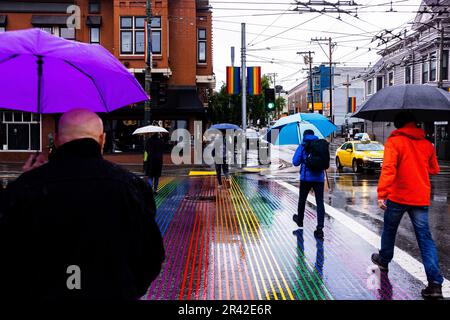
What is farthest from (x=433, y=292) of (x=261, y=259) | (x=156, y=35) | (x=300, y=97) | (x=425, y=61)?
(x=300, y=97)

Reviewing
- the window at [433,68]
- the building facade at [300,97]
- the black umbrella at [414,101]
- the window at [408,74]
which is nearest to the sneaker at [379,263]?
the black umbrella at [414,101]

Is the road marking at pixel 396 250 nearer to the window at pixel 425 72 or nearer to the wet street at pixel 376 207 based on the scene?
the wet street at pixel 376 207

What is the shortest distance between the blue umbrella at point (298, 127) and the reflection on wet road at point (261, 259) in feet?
5.67

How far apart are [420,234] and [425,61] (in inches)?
1269

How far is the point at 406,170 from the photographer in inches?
225

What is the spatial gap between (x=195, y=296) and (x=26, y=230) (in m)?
3.45

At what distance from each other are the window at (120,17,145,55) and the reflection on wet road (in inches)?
714

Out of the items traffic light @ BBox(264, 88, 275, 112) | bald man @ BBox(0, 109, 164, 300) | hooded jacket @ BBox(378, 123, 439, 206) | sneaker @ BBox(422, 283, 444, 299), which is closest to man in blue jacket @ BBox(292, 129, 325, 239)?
hooded jacket @ BBox(378, 123, 439, 206)

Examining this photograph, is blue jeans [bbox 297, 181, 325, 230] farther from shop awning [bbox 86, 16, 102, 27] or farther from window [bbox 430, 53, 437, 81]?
window [bbox 430, 53, 437, 81]

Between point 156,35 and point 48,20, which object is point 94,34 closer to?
point 48,20


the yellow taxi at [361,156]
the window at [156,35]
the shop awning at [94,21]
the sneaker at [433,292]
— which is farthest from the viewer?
the shop awning at [94,21]

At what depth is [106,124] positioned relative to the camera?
2931 centimetres

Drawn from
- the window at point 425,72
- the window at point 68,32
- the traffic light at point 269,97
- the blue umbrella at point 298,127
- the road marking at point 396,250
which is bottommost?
the road marking at point 396,250

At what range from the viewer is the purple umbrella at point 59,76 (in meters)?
3.49
